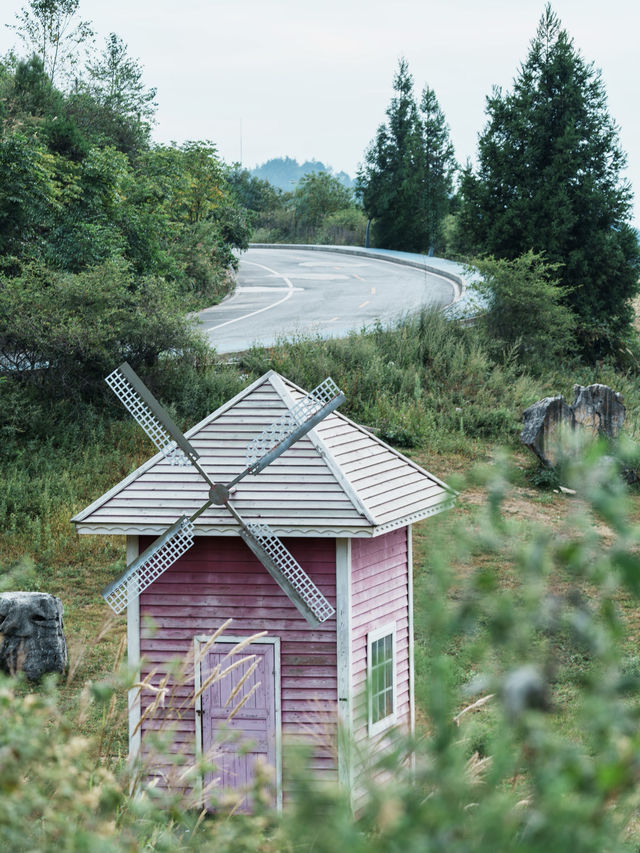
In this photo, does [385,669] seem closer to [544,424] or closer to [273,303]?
[544,424]

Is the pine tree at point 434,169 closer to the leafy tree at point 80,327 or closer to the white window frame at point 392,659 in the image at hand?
the leafy tree at point 80,327

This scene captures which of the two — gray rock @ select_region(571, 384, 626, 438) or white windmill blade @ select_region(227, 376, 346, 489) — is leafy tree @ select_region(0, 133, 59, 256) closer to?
gray rock @ select_region(571, 384, 626, 438)

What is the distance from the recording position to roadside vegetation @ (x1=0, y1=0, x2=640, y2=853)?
174 centimetres

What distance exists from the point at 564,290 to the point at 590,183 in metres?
4.05

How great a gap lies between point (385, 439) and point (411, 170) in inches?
1156

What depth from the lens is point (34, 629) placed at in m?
13.2

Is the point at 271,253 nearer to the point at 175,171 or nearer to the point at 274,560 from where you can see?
the point at 175,171

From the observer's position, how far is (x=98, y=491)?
17703 mm

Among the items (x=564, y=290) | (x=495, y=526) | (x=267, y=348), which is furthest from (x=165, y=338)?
(x=495, y=526)

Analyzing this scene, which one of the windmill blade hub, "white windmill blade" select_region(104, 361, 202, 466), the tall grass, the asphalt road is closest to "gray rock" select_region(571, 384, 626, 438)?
the tall grass

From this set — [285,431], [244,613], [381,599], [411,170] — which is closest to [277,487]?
[285,431]

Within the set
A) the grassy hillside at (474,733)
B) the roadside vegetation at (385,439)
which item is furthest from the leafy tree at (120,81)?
the grassy hillside at (474,733)

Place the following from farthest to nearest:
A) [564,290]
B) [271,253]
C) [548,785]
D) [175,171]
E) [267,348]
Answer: [271,253]
[175,171]
[564,290]
[267,348]
[548,785]

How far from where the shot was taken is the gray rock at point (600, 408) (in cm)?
2084
